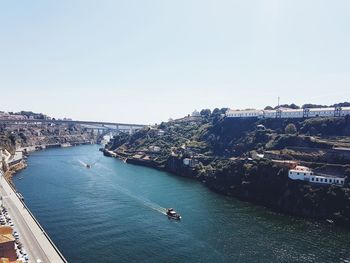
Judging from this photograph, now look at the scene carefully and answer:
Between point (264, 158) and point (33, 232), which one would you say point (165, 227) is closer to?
point (33, 232)

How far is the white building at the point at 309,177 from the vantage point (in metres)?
59.7

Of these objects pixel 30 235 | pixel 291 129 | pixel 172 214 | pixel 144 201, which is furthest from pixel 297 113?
pixel 30 235

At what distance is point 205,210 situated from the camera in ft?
196

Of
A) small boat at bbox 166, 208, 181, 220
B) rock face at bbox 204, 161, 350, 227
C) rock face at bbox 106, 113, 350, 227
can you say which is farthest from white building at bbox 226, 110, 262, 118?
small boat at bbox 166, 208, 181, 220

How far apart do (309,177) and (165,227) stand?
28.0 m

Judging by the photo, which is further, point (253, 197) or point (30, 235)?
point (253, 197)

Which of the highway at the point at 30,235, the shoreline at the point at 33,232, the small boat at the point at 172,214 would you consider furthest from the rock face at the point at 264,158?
the highway at the point at 30,235

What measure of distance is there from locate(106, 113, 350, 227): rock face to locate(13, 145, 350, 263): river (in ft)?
12.7

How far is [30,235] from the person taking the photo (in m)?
39.9

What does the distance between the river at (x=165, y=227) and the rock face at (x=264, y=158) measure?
3857mm

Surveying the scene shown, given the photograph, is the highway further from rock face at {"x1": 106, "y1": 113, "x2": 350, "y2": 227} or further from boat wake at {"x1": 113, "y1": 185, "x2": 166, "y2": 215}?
rock face at {"x1": 106, "y1": 113, "x2": 350, "y2": 227}

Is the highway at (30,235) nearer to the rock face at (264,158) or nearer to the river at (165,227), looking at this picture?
the river at (165,227)

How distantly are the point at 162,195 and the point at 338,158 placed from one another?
33739 millimetres

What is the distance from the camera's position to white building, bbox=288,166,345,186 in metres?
59.7
